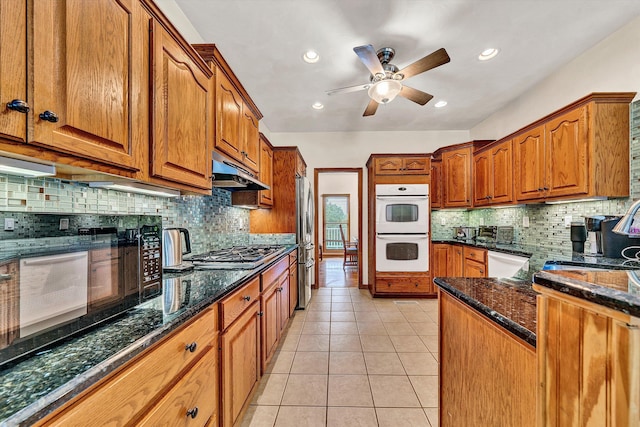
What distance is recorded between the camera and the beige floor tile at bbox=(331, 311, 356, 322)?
3.07 metres

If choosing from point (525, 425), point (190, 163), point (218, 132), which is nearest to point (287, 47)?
point (218, 132)

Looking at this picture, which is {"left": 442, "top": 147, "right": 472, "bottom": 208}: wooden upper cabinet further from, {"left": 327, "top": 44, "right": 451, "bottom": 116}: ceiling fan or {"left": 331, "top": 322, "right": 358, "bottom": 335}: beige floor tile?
{"left": 331, "top": 322, "right": 358, "bottom": 335}: beige floor tile

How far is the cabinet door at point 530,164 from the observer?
8.74 feet

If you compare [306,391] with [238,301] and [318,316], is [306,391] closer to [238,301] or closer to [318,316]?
[238,301]

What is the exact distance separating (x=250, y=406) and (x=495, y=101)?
424cm

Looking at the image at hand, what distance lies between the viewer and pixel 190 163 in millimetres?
1339

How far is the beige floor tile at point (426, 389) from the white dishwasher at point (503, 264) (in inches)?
58.9

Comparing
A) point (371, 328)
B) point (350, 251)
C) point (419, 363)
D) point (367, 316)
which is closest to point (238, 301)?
point (419, 363)

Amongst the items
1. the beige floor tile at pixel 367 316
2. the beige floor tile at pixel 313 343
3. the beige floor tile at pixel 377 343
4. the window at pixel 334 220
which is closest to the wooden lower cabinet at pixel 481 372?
the beige floor tile at pixel 377 343

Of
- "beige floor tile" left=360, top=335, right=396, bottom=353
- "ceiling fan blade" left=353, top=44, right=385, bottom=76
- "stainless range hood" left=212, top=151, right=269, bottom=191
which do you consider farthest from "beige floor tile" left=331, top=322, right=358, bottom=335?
"ceiling fan blade" left=353, top=44, right=385, bottom=76

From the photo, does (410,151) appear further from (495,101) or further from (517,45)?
(517,45)

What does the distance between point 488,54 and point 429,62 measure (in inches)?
33.7

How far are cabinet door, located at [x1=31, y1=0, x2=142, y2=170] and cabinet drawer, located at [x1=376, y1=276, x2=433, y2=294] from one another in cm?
351

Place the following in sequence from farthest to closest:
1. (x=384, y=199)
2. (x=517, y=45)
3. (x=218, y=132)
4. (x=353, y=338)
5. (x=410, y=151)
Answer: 1. (x=410, y=151)
2. (x=384, y=199)
3. (x=353, y=338)
4. (x=517, y=45)
5. (x=218, y=132)
